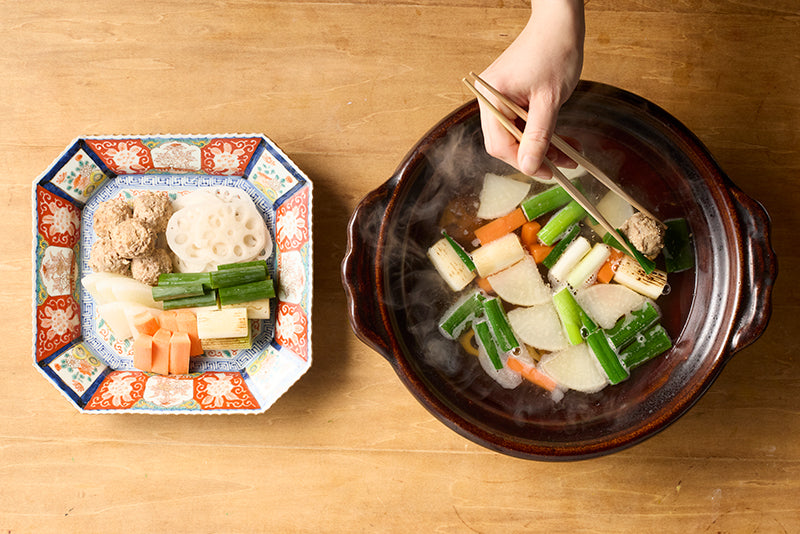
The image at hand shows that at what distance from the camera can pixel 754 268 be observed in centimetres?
147

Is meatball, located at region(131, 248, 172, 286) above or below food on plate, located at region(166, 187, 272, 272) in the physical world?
below

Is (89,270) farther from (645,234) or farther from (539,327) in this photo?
(645,234)

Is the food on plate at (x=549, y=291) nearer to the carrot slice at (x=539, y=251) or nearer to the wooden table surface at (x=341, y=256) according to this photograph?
the carrot slice at (x=539, y=251)

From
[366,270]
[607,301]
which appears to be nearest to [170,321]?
[366,270]

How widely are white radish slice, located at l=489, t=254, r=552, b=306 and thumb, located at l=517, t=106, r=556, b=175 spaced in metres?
0.44

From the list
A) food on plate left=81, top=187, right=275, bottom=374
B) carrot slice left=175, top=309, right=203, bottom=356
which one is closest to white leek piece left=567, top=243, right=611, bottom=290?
food on plate left=81, top=187, right=275, bottom=374

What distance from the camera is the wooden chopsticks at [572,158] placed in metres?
1.30

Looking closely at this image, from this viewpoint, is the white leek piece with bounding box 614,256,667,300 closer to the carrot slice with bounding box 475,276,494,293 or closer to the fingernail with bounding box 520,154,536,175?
the carrot slice with bounding box 475,276,494,293

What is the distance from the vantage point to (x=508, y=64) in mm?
→ 1367

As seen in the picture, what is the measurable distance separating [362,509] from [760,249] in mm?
1412

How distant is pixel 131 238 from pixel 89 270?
249mm

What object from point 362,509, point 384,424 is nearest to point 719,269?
point 384,424

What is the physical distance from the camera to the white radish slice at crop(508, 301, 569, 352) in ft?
5.50

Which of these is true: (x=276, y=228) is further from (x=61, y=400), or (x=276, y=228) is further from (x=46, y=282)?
(x=61, y=400)
